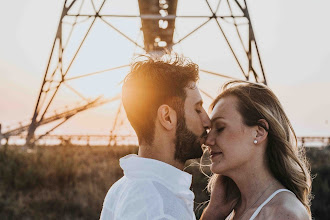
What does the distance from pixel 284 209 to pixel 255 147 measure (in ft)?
2.05

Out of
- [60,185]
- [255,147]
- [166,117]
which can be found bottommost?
[60,185]

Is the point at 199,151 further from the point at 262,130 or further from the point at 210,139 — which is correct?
the point at 262,130

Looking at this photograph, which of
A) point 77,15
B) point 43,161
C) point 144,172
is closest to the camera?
point 144,172

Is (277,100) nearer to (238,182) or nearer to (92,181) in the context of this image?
(238,182)

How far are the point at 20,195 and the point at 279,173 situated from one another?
7.19m

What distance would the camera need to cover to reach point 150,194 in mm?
2398

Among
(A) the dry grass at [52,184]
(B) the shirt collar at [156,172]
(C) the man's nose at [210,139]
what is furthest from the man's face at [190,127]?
(A) the dry grass at [52,184]

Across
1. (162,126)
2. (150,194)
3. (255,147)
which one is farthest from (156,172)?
(255,147)

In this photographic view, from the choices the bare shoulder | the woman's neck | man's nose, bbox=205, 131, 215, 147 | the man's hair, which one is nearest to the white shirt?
the man's hair

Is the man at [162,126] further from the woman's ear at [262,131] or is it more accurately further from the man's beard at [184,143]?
the woman's ear at [262,131]

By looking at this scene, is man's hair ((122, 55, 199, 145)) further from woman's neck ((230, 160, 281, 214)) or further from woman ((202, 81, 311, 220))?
woman's neck ((230, 160, 281, 214))

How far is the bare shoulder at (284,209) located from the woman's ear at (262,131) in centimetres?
41

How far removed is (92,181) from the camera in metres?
10.3

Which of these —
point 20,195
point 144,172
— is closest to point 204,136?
point 144,172
